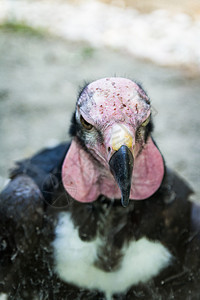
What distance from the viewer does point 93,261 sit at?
2.42 meters

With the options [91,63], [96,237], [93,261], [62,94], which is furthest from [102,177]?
[91,63]

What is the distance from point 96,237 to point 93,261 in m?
0.12

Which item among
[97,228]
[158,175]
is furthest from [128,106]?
[97,228]

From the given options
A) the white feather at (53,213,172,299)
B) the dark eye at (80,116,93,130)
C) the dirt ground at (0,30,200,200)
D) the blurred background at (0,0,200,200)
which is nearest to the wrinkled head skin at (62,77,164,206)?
the dark eye at (80,116,93,130)

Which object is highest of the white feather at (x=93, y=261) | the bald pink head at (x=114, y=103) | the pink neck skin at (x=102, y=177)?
the bald pink head at (x=114, y=103)

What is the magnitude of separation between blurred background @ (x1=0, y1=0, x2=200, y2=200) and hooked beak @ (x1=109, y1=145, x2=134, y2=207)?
2.14 metres

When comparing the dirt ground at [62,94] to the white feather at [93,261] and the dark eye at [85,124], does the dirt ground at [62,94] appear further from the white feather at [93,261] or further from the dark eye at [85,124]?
the dark eye at [85,124]

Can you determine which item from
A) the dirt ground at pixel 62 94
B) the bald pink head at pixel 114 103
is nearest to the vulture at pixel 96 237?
the bald pink head at pixel 114 103

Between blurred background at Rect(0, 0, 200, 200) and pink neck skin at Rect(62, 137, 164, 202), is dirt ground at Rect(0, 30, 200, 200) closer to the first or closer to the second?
blurred background at Rect(0, 0, 200, 200)

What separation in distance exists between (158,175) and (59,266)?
2.19 feet

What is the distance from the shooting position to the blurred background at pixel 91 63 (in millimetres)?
4801

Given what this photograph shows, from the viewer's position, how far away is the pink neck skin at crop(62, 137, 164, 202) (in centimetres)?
234

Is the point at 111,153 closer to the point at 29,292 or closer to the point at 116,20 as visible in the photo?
the point at 29,292

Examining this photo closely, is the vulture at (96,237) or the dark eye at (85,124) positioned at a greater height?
the dark eye at (85,124)
